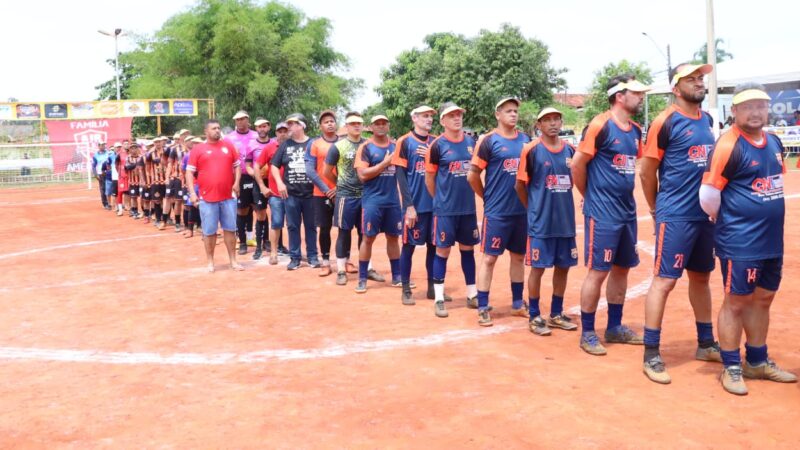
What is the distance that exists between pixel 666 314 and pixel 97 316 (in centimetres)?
606

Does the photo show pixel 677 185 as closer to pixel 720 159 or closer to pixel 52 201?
pixel 720 159

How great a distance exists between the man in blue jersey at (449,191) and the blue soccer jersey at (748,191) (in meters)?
3.11

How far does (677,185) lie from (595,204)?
2.67 feet

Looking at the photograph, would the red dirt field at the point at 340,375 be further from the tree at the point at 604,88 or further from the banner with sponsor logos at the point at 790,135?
the tree at the point at 604,88

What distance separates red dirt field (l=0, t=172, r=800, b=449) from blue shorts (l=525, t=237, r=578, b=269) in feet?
2.24

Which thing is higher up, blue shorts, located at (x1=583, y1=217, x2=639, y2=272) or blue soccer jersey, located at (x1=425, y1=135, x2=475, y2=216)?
blue soccer jersey, located at (x1=425, y1=135, x2=475, y2=216)

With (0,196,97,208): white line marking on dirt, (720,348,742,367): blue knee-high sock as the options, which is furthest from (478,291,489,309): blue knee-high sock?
(0,196,97,208): white line marking on dirt

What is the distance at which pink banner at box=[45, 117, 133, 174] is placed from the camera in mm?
39594

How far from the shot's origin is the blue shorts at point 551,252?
22.3 feet

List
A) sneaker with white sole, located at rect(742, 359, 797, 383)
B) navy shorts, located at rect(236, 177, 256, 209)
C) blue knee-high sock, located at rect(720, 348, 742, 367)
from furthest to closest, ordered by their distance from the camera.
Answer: navy shorts, located at rect(236, 177, 256, 209) < sneaker with white sole, located at rect(742, 359, 797, 383) < blue knee-high sock, located at rect(720, 348, 742, 367)

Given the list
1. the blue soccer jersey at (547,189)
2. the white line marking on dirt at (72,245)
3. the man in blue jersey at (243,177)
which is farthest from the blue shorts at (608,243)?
the white line marking on dirt at (72,245)

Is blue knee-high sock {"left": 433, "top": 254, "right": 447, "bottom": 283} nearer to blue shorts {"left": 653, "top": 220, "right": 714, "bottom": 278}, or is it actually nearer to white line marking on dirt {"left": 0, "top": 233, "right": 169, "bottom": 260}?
blue shorts {"left": 653, "top": 220, "right": 714, "bottom": 278}

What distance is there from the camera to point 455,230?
7871 millimetres

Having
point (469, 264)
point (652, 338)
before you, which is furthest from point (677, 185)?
point (469, 264)
